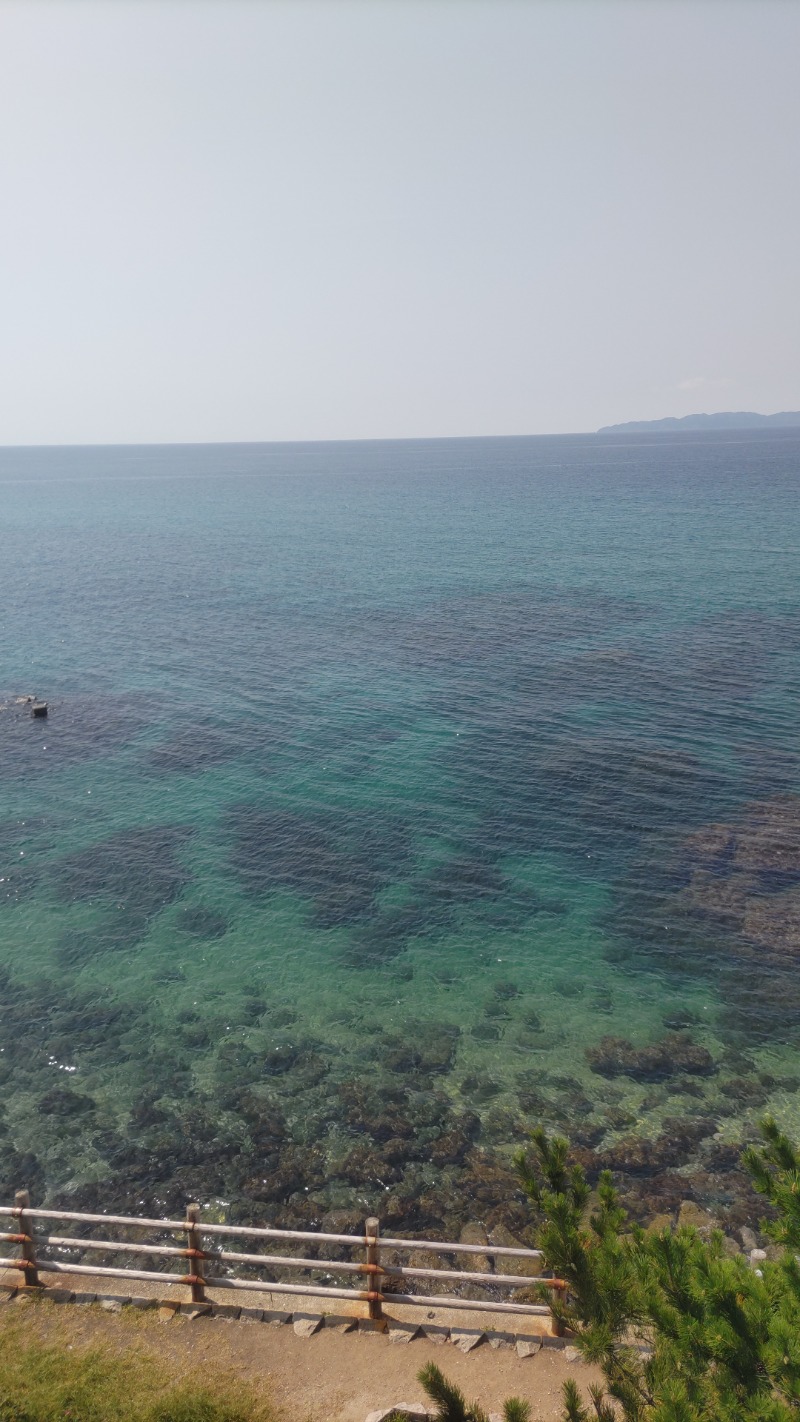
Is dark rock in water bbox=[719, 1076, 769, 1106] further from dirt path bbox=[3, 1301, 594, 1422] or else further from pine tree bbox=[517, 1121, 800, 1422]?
pine tree bbox=[517, 1121, 800, 1422]

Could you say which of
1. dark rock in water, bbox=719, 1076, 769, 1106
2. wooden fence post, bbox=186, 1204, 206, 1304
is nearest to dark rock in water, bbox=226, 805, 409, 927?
dark rock in water, bbox=719, 1076, 769, 1106

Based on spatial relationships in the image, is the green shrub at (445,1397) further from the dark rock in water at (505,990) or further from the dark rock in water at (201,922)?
the dark rock in water at (201,922)

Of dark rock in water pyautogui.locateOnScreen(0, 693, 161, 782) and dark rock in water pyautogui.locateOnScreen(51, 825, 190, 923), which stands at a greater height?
dark rock in water pyautogui.locateOnScreen(0, 693, 161, 782)

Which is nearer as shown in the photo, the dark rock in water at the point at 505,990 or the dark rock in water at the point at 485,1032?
the dark rock in water at the point at 485,1032

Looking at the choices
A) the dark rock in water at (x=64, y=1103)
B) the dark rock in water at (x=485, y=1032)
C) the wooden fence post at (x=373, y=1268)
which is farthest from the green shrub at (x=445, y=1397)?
the dark rock in water at (x=64, y=1103)

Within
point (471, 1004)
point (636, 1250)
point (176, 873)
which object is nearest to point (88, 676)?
point (176, 873)

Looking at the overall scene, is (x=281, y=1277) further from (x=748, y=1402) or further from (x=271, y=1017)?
(x=748, y=1402)
